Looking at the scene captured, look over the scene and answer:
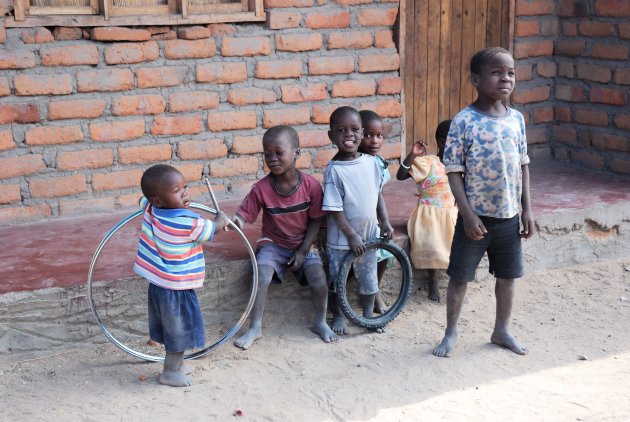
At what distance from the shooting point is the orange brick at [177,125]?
541 centimetres

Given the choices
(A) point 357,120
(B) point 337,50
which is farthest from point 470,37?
(A) point 357,120

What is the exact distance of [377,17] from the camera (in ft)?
19.2

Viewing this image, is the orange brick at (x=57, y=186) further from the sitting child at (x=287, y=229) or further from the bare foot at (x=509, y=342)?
the bare foot at (x=509, y=342)

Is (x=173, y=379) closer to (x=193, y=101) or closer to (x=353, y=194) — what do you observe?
(x=353, y=194)

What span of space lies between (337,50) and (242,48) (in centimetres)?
68

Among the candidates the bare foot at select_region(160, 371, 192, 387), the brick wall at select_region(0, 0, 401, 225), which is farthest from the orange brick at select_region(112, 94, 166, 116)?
the bare foot at select_region(160, 371, 192, 387)

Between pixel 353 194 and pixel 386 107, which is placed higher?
pixel 386 107

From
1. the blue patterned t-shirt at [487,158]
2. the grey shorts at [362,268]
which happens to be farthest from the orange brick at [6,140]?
the blue patterned t-shirt at [487,158]

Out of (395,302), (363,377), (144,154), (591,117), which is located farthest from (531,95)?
(363,377)

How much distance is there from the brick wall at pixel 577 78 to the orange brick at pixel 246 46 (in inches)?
79.5

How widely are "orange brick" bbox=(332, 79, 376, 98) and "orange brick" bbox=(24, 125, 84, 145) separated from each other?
173cm

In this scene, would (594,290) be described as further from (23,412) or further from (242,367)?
(23,412)

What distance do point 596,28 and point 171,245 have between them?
3.92 meters

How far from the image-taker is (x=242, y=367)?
426 cm
